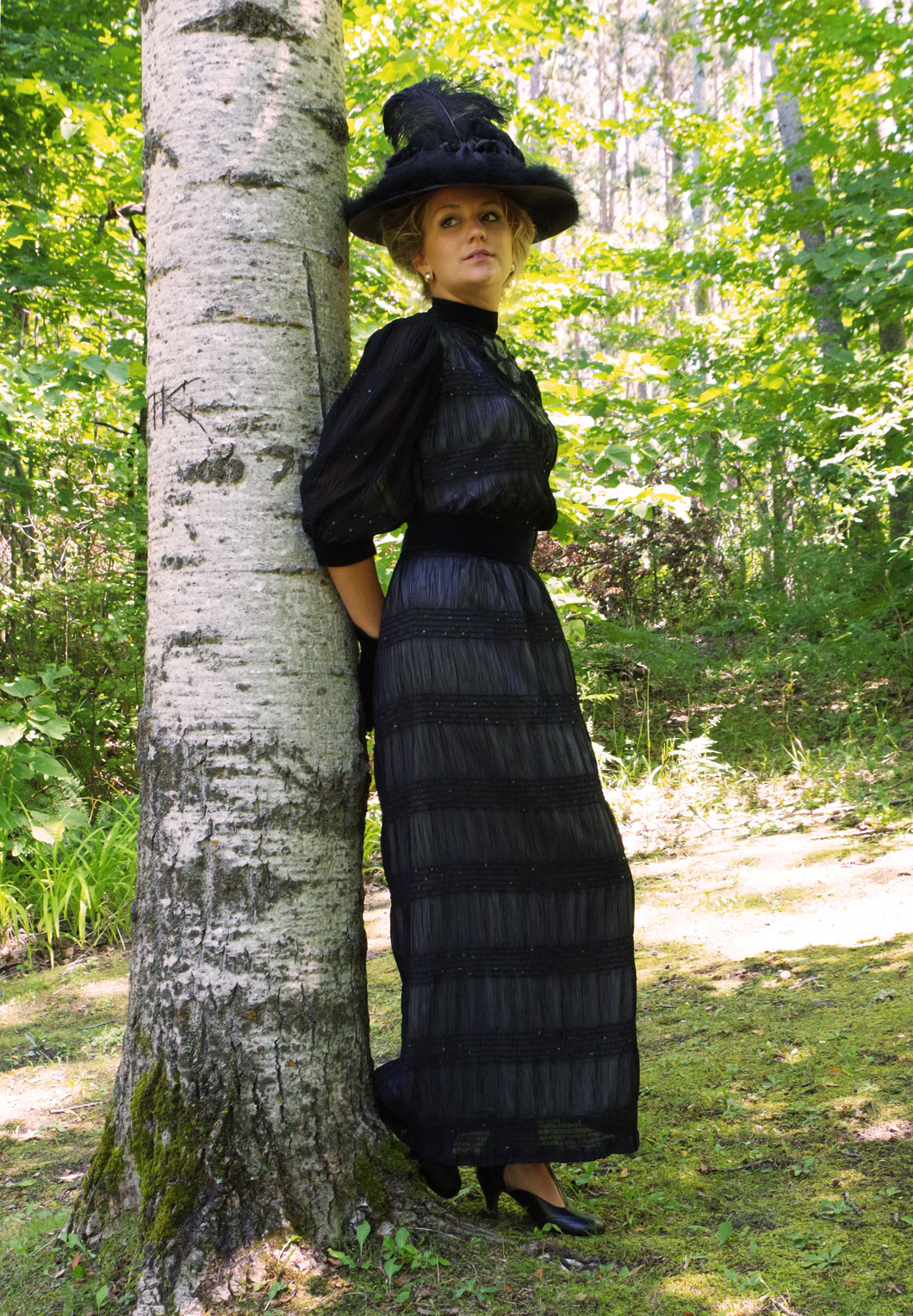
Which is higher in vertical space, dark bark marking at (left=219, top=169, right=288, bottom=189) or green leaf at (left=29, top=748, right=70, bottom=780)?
dark bark marking at (left=219, top=169, right=288, bottom=189)

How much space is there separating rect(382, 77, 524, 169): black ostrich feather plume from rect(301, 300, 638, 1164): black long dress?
0.37 meters

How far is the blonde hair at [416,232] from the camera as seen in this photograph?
2051mm

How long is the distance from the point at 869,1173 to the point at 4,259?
4.70 metres

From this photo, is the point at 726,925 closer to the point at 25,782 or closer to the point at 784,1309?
the point at 784,1309

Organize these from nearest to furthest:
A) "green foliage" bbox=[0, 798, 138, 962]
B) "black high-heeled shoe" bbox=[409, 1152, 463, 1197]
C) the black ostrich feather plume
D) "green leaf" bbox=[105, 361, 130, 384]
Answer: "black high-heeled shoe" bbox=[409, 1152, 463, 1197], the black ostrich feather plume, "green leaf" bbox=[105, 361, 130, 384], "green foliage" bbox=[0, 798, 138, 962]

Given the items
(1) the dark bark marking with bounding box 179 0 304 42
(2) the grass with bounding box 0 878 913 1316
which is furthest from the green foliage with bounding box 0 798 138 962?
(1) the dark bark marking with bounding box 179 0 304 42

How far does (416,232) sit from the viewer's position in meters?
2.09

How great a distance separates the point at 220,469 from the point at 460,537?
0.46 metres

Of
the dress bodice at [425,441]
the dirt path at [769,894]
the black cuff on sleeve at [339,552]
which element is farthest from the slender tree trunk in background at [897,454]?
the black cuff on sleeve at [339,552]

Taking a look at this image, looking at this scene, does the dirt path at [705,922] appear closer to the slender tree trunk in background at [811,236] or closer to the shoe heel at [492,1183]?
the shoe heel at [492,1183]

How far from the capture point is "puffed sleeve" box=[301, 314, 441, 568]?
1771 millimetres

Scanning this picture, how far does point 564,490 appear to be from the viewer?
3.82 metres

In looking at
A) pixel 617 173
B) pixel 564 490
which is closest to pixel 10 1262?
pixel 564 490

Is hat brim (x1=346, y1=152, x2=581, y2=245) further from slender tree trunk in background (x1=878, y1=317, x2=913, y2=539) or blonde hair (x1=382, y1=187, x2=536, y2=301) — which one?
slender tree trunk in background (x1=878, y1=317, x2=913, y2=539)
